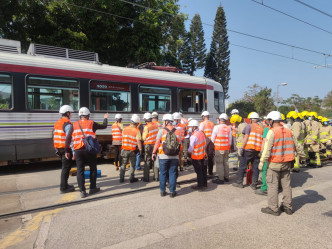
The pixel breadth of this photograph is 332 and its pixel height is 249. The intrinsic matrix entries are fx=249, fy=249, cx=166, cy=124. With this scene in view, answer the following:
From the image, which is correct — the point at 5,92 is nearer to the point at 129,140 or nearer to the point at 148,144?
the point at 129,140

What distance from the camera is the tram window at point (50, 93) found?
745 centimetres

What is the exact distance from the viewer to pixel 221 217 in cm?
420

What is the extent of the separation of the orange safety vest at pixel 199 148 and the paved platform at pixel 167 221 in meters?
0.83

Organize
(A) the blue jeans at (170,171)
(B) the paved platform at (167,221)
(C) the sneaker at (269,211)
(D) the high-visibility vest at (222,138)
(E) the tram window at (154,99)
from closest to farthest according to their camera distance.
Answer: (B) the paved platform at (167,221)
(C) the sneaker at (269,211)
(A) the blue jeans at (170,171)
(D) the high-visibility vest at (222,138)
(E) the tram window at (154,99)

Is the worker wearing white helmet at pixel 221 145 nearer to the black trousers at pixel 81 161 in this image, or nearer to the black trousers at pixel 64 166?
the black trousers at pixel 81 161

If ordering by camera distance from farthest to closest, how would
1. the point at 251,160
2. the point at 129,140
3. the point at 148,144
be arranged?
the point at 148,144, the point at 129,140, the point at 251,160

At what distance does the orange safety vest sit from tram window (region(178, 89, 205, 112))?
4764 mm

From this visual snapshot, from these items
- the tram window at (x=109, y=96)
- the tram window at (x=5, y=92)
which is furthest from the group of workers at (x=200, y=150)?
the tram window at (x=5, y=92)

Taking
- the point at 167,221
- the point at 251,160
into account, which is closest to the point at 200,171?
the point at 251,160

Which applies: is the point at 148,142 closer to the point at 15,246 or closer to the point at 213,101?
the point at 15,246

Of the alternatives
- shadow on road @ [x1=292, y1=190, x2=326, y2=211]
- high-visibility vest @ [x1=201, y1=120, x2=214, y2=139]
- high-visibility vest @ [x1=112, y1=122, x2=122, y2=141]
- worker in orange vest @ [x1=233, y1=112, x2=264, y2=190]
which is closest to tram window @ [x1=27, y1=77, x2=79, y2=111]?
high-visibility vest @ [x1=112, y1=122, x2=122, y2=141]

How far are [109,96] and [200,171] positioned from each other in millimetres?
4598

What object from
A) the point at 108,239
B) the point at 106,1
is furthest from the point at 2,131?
the point at 106,1

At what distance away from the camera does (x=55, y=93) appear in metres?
7.81
